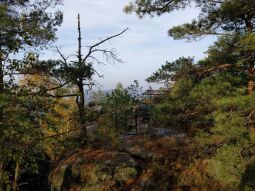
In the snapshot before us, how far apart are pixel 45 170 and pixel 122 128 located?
16.3ft

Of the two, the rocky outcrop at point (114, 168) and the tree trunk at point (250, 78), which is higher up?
the tree trunk at point (250, 78)

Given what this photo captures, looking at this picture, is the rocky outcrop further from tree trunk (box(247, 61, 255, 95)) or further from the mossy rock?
tree trunk (box(247, 61, 255, 95))

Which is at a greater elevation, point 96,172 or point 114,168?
point 114,168

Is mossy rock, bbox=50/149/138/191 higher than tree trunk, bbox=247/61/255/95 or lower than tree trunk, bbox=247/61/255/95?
lower

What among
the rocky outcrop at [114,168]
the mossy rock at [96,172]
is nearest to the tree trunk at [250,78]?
the rocky outcrop at [114,168]

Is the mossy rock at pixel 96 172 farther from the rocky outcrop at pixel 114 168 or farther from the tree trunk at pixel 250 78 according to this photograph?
the tree trunk at pixel 250 78

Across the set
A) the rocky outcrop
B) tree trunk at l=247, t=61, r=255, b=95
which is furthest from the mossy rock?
tree trunk at l=247, t=61, r=255, b=95

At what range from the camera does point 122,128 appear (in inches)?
829

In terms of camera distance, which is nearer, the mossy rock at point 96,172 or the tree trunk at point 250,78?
the tree trunk at point 250,78

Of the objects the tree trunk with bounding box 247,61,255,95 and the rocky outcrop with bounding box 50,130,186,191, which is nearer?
the tree trunk with bounding box 247,61,255,95

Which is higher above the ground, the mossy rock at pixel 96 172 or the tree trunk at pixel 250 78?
the tree trunk at pixel 250 78

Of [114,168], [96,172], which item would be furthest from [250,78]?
[96,172]

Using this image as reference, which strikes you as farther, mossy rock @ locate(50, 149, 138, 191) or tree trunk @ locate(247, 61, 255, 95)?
mossy rock @ locate(50, 149, 138, 191)

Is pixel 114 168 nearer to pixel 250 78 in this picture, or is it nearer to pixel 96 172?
pixel 96 172
